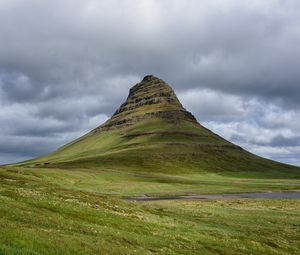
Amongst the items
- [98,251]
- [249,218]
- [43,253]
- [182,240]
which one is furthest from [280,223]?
[43,253]

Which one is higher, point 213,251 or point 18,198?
point 18,198

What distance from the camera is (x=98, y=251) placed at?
1054 inches

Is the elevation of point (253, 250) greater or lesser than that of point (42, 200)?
lesser

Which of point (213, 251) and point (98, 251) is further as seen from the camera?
point (213, 251)

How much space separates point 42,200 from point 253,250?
21.1m

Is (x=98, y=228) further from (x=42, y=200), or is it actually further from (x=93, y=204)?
(x=93, y=204)

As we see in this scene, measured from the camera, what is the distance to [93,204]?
52.3 meters

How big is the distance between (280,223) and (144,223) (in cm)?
2335

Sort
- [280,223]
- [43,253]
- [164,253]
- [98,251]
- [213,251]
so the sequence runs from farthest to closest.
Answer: [280,223]
[213,251]
[164,253]
[98,251]
[43,253]

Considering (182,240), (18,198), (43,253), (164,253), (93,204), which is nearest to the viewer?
(43,253)

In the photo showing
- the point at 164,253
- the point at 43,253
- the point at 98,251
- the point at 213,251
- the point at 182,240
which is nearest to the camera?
the point at 43,253

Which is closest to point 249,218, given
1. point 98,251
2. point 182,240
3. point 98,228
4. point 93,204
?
point 93,204

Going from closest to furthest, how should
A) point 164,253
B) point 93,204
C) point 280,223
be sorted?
point 164,253
point 93,204
point 280,223

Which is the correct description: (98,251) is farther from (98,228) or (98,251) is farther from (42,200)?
(42,200)
